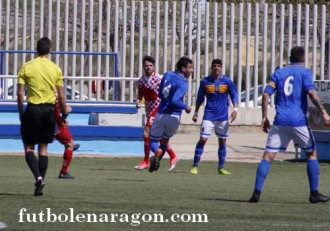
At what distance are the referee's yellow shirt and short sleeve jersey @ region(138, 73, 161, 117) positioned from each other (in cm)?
593

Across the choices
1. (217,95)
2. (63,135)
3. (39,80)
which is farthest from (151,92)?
(39,80)

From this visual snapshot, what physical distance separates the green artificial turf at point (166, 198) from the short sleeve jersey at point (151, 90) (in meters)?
1.13

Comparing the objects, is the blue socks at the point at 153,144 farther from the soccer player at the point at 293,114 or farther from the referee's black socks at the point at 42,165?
the soccer player at the point at 293,114

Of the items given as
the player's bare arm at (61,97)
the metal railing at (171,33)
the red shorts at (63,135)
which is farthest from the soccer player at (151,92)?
the metal railing at (171,33)

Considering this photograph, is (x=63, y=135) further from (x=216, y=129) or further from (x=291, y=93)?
(x=291, y=93)

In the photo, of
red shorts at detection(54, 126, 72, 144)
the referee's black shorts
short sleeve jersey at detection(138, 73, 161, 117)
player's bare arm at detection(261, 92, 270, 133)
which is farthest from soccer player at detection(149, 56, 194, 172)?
player's bare arm at detection(261, 92, 270, 133)

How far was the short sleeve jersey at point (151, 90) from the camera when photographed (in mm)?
20625

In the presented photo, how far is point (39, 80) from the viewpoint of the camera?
14.7 metres

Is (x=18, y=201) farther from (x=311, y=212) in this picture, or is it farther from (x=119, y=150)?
(x=119, y=150)

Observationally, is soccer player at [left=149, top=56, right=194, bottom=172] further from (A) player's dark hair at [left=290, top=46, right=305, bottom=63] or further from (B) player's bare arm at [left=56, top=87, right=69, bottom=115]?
(A) player's dark hair at [left=290, top=46, right=305, bottom=63]

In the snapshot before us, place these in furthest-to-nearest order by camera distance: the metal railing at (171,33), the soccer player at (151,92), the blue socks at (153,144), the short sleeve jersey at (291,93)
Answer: the metal railing at (171,33), the soccer player at (151,92), the blue socks at (153,144), the short sleeve jersey at (291,93)

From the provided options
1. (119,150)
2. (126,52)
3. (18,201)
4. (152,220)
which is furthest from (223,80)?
(126,52)

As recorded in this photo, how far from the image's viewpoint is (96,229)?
11.1 meters

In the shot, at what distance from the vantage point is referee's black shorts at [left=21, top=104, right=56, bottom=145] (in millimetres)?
14633
